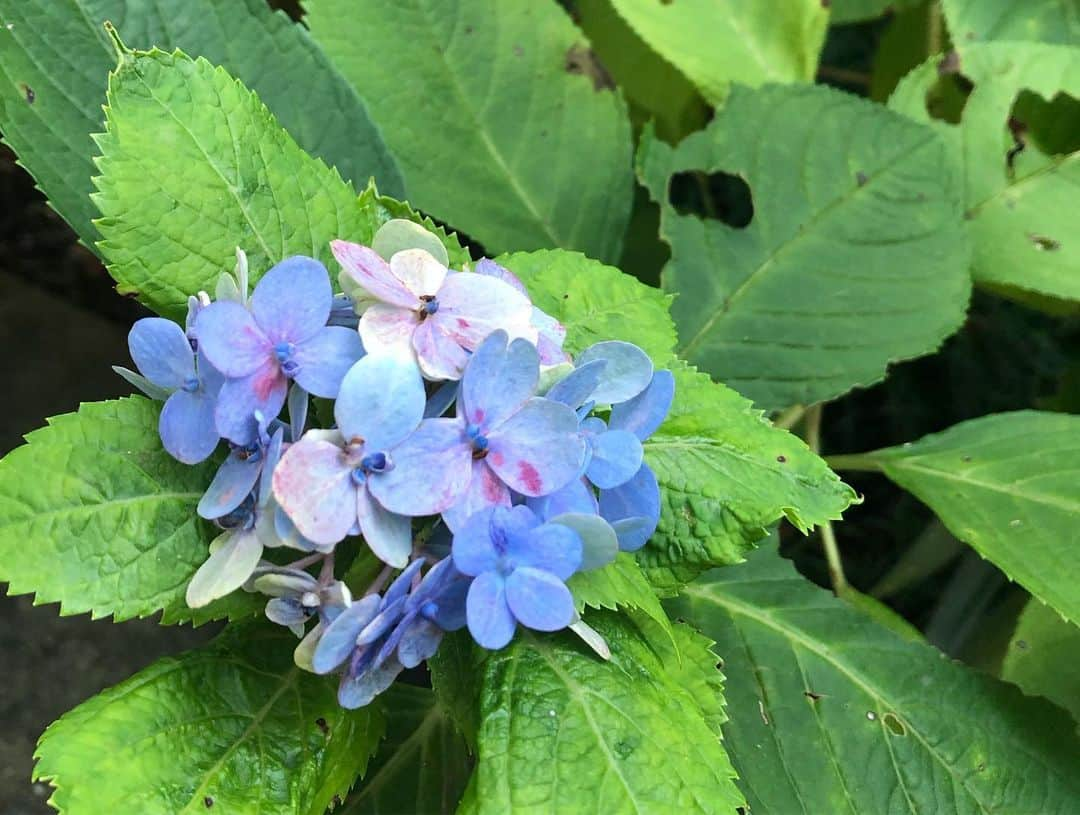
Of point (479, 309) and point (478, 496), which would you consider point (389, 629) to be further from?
point (479, 309)

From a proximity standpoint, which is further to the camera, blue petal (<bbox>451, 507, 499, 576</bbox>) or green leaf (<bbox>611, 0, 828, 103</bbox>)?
green leaf (<bbox>611, 0, 828, 103</bbox>)

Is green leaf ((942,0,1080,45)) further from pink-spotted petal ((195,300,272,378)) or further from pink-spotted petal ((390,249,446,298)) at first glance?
pink-spotted petal ((195,300,272,378))

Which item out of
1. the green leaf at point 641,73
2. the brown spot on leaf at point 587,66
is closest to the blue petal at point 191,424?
the brown spot on leaf at point 587,66

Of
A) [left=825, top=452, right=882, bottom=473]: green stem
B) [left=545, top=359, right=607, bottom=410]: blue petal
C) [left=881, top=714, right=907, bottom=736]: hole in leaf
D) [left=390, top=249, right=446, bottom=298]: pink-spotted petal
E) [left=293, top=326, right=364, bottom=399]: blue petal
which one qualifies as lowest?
[left=881, top=714, right=907, bottom=736]: hole in leaf

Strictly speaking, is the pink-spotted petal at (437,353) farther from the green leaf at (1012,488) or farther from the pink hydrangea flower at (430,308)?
the green leaf at (1012,488)

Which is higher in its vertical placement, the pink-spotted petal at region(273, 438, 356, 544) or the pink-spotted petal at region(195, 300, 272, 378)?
the pink-spotted petal at region(195, 300, 272, 378)

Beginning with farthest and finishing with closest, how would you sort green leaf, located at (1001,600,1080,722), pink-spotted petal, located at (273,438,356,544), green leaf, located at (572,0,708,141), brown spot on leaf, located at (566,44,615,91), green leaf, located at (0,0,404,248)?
green leaf, located at (572,0,708,141), brown spot on leaf, located at (566,44,615,91), green leaf, located at (1001,600,1080,722), green leaf, located at (0,0,404,248), pink-spotted petal, located at (273,438,356,544)

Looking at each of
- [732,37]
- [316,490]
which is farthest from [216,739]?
[732,37]

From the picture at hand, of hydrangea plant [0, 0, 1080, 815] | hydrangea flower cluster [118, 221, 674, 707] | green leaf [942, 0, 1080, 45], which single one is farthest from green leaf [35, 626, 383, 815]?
green leaf [942, 0, 1080, 45]
